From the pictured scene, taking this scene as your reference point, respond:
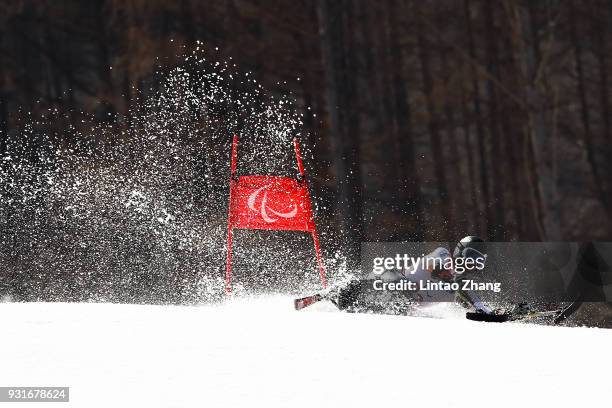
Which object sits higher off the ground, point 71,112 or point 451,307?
point 71,112

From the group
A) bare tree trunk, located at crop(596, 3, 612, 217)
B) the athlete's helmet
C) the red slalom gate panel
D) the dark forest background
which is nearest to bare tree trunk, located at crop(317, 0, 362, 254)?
the dark forest background

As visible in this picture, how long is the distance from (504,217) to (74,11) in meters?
11.5

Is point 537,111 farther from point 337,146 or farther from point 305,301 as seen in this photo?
point 305,301

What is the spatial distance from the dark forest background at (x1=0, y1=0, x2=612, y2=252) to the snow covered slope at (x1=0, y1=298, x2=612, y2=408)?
10.2m

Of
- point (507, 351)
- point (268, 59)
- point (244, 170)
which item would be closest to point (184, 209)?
point (244, 170)

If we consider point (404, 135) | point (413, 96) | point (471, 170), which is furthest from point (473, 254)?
point (413, 96)

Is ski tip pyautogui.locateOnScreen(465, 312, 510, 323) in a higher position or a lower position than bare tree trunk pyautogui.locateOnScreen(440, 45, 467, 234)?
lower

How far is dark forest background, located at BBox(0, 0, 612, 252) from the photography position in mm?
20344

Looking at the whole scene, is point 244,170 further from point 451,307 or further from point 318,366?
point 318,366

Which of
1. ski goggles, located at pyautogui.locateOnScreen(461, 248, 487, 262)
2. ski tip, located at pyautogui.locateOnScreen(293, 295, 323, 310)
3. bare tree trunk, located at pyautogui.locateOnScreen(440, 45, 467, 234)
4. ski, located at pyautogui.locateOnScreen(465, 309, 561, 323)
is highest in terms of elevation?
bare tree trunk, located at pyautogui.locateOnScreen(440, 45, 467, 234)

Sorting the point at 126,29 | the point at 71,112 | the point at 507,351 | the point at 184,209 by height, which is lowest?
the point at 507,351

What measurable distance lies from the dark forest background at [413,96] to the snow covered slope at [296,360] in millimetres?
10228

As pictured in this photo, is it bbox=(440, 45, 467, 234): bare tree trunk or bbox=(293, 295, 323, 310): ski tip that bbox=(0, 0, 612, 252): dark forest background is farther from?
bbox=(293, 295, 323, 310): ski tip

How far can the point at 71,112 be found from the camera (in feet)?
80.0
